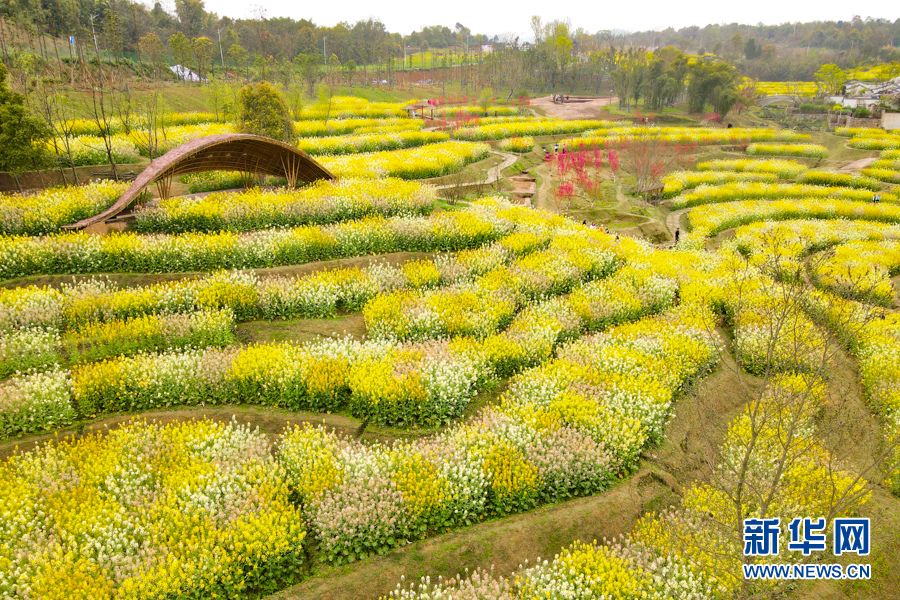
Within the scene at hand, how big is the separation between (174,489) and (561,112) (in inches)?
3124

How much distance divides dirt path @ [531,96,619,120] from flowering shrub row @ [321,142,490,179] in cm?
4057

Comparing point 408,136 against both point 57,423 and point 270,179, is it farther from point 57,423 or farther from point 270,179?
point 57,423

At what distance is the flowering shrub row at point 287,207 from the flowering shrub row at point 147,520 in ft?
35.7

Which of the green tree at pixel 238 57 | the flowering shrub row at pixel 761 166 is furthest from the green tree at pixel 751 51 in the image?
the green tree at pixel 238 57

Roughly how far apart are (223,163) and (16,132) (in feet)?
23.8

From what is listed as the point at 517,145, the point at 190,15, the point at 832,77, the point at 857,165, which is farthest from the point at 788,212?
the point at 190,15

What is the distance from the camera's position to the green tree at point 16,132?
62.5ft

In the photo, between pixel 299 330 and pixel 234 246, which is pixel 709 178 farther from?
pixel 299 330

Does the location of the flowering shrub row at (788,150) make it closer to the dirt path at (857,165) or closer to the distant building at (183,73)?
the dirt path at (857,165)

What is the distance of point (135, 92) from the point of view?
42.3m

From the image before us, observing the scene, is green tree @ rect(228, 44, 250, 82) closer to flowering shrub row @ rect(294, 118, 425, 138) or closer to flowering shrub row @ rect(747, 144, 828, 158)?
flowering shrub row @ rect(294, 118, 425, 138)

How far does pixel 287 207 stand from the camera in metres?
20.4

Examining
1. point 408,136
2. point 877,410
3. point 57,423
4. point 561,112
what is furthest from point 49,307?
point 561,112

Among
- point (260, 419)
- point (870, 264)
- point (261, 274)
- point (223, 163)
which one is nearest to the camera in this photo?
point (260, 419)
